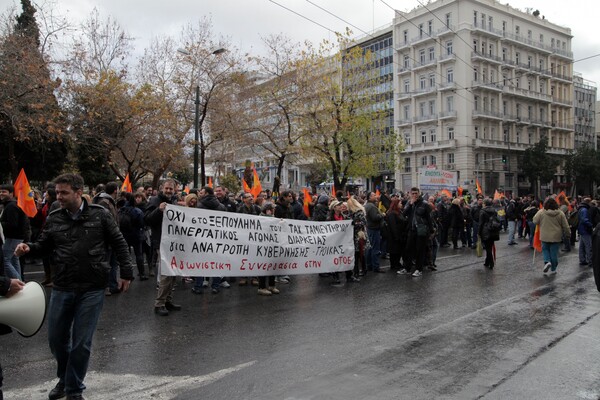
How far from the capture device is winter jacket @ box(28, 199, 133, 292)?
4.14 metres

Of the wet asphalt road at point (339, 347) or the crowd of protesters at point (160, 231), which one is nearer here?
the crowd of protesters at point (160, 231)

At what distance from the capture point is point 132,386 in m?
4.46

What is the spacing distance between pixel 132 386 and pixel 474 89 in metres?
64.8

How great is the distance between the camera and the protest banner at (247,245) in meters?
7.79

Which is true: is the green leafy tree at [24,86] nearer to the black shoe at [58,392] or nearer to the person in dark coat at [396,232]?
the person in dark coat at [396,232]

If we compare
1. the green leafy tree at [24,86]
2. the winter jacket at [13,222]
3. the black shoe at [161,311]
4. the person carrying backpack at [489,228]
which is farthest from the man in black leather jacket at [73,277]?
the green leafy tree at [24,86]

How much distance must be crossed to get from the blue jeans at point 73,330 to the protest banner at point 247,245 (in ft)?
10.3

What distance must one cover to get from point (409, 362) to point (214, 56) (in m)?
21.6

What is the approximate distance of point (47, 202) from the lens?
33.2 ft

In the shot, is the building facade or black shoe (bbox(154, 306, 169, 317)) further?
the building facade

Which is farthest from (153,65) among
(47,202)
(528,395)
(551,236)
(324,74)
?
(528,395)

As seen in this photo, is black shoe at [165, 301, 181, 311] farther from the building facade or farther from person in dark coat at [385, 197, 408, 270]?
the building facade

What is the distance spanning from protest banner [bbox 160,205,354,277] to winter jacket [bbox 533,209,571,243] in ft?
14.7

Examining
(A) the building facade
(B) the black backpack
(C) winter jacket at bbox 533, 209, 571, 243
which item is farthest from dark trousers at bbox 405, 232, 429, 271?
(A) the building facade
